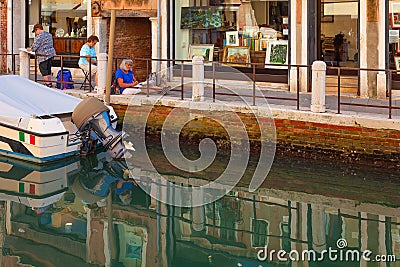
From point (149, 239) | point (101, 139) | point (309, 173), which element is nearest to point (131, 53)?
point (101, 139)

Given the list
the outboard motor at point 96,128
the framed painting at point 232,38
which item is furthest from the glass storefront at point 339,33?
the outboard motor at point 96,128

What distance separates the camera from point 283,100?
1125cm

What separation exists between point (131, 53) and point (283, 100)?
4.61 m

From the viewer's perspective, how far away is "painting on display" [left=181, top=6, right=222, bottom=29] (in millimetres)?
13461

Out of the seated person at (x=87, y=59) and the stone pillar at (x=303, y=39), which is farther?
the seated person at (x=87, y=59)

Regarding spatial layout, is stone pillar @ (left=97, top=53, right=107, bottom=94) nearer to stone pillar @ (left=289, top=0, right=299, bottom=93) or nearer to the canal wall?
the canal wall

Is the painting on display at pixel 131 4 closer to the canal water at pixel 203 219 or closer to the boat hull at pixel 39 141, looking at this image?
the boat hull at pixel 39 141

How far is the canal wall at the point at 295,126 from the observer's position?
934cm

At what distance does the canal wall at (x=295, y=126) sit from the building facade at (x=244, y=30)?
4.32 ft

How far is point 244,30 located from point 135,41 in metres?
2.74

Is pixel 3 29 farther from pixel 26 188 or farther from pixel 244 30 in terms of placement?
pixel 26 188

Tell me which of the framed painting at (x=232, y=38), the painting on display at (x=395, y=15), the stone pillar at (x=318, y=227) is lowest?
the stone pillar at (x=318, y=227)

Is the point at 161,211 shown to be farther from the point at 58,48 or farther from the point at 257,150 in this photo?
the point at 58,48

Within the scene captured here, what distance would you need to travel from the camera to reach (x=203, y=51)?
13648mm
